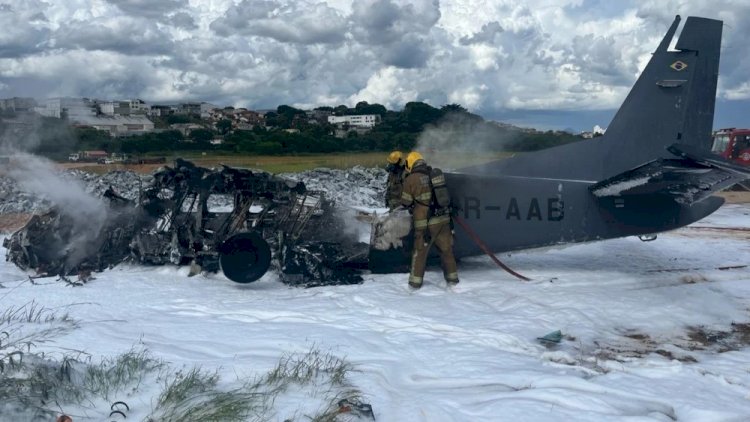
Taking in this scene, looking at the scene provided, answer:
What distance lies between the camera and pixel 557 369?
5.38 meters

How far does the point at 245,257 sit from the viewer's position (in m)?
8.39

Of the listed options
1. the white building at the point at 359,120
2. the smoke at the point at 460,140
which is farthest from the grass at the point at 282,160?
the white building at the point at 359,120

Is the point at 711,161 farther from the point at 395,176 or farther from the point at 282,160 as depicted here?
the point at 282,160

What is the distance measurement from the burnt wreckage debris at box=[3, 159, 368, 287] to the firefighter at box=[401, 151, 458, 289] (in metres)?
1.02

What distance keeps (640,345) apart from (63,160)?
1018 centimetres

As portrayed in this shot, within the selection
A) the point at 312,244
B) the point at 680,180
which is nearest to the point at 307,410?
the point at 312,244

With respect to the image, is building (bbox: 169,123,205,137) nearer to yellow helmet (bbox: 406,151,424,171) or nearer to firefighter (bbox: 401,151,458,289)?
yellow helmet (bbox: 406,151,424,171)

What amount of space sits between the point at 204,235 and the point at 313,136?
6.19 metres

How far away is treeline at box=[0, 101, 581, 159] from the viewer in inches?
432

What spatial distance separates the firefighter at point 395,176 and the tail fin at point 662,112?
99.8 inches

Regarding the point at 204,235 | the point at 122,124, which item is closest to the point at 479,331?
the point at 204,235

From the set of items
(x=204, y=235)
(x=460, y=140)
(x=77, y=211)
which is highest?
(x=460, y=140)

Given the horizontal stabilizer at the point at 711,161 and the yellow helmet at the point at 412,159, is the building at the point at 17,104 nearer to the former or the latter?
the yellow helmet at the point at 412,159

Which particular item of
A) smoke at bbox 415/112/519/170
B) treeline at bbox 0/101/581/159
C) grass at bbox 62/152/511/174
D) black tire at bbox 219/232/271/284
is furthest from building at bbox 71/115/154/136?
smoke at bbox 415/112/519/170
